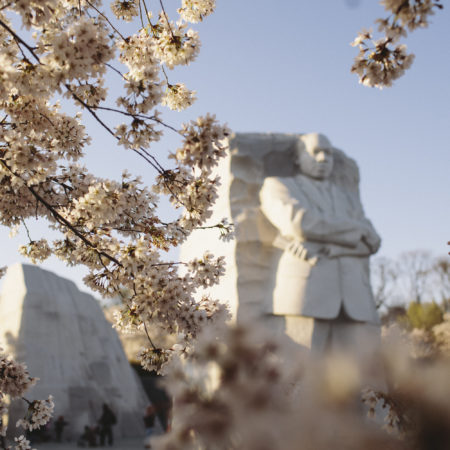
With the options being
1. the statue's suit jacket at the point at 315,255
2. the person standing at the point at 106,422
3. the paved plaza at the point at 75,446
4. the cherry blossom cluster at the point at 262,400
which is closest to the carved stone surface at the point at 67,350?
the paved plaza at the point at 75,446

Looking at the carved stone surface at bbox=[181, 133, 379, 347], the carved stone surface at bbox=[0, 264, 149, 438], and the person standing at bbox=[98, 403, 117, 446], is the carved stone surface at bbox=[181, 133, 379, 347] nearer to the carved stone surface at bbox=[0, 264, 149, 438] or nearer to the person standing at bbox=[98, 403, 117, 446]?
the person standing at bbox=[98, 403, 117, 446]

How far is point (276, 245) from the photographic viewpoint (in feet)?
21.6

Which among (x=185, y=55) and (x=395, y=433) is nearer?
(x=395, y=433)

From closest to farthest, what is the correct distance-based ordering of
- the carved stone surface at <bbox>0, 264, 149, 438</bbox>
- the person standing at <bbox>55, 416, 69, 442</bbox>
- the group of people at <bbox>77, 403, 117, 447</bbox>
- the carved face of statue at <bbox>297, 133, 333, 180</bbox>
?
the carved face of statue at <bbox>297, 133, 333, 180</bbox>
the group of people at <bbox>77, 403, 117, 447</bbox>
the person standing at <bbox>55, 416, 69, 442</bbox>
the carved stone surface at <bbox>0, 264, 149, 438</bbox>

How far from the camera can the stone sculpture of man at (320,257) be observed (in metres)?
6.21

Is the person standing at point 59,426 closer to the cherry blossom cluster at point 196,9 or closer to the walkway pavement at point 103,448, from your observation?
the walkway pavement at point 103,448

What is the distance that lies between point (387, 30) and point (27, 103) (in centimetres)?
181

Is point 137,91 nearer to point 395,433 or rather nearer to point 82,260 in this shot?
point 82,260

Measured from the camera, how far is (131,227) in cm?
298

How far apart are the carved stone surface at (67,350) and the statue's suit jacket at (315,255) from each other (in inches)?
255

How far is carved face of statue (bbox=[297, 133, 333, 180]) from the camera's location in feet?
22.8

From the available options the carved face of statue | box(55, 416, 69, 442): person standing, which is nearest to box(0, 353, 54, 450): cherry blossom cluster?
the carved face of statue

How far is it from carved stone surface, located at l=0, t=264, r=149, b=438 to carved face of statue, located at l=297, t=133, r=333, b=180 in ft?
23.2

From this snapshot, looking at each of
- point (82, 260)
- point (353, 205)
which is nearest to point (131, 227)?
point (82, 260)
